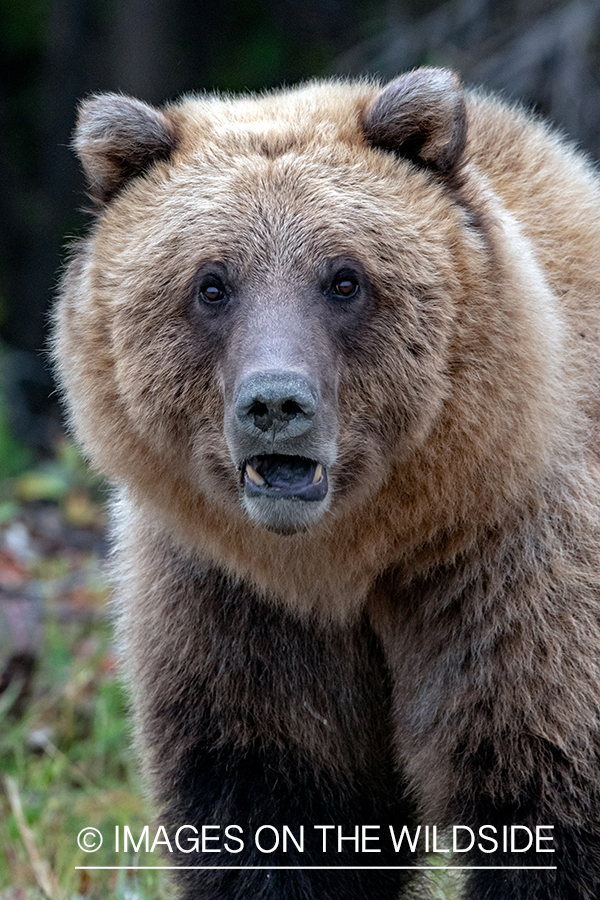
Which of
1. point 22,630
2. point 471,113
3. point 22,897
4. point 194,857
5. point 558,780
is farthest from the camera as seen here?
point 22,630

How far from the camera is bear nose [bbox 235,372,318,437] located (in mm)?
3594

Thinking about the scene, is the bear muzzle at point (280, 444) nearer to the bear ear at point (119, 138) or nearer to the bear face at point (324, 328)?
the bear face at point (324, 328)

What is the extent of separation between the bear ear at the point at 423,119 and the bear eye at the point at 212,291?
73 centimetres

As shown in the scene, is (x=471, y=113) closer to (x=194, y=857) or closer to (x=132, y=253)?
(x=132, y=253)

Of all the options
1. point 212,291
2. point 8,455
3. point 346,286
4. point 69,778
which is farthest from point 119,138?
point 8,455

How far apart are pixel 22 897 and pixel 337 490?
2543 mm

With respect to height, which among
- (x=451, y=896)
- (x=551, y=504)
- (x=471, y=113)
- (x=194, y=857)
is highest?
(x=471, y=113)

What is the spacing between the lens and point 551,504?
4086 millimetres

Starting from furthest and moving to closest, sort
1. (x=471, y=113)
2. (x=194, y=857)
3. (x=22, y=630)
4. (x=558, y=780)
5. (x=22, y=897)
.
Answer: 1. (x=22, y=630)
2. (x=22, y=897)
3. (x=471, y=113)
4. (x=194, y=857)
5. (x=558, y=780)

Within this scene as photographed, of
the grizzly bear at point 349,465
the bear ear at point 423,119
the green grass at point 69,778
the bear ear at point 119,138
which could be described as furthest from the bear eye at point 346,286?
the green grass at point 69,778

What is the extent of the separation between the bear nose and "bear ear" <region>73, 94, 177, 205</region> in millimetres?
1126

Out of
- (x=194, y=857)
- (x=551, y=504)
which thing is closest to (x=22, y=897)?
(x=194, y=857)

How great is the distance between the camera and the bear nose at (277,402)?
3.59m

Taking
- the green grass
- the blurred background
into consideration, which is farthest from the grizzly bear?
the green grass
